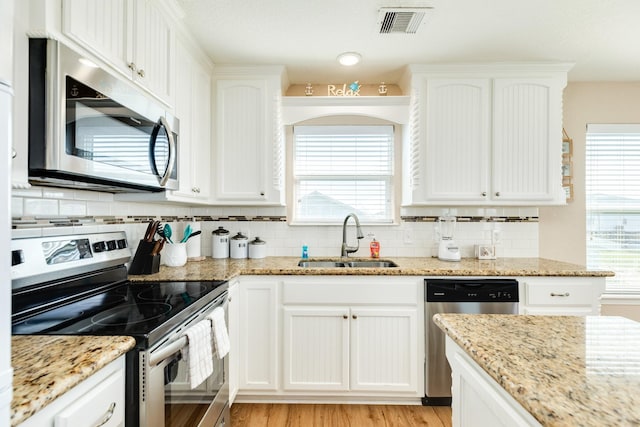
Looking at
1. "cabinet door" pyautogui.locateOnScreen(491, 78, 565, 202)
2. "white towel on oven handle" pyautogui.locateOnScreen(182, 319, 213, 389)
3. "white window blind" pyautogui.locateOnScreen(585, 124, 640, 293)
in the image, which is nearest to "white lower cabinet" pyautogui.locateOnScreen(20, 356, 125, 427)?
"white towel on oven handle" pyautogui.locateOnScreen(182, 319, 213, 389)

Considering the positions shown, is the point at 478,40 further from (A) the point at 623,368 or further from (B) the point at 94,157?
(B) the point at 94,157

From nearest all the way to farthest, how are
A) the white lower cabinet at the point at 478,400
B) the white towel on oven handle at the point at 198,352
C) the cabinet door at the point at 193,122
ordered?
the white lower cabinet at the point at 478,400, the white towel on oven handle at the point at 198,352, the cabinet door at the point at 193,122

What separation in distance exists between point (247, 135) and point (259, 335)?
147 centimetres

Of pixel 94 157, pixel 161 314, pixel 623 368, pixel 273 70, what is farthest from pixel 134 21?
pixel 623 368

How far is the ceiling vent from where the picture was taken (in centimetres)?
184

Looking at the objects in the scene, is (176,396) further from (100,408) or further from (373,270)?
(373,270)

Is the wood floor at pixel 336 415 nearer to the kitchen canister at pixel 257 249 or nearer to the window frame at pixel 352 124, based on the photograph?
the kitchen canister at pixel 257 249

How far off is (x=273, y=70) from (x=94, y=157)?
170cm

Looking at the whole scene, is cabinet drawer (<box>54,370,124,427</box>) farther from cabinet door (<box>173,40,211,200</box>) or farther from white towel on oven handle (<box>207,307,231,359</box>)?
cabinet door (<box>173,40,211,200</box>)

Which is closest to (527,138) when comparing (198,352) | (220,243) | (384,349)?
(384,349)

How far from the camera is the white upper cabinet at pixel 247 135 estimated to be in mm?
2545

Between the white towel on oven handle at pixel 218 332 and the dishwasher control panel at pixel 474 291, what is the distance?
1.30 m

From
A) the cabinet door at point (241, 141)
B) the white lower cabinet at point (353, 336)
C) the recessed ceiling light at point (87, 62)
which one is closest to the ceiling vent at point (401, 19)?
the cabinet door at point (241, 141)

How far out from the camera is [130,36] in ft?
4.86
